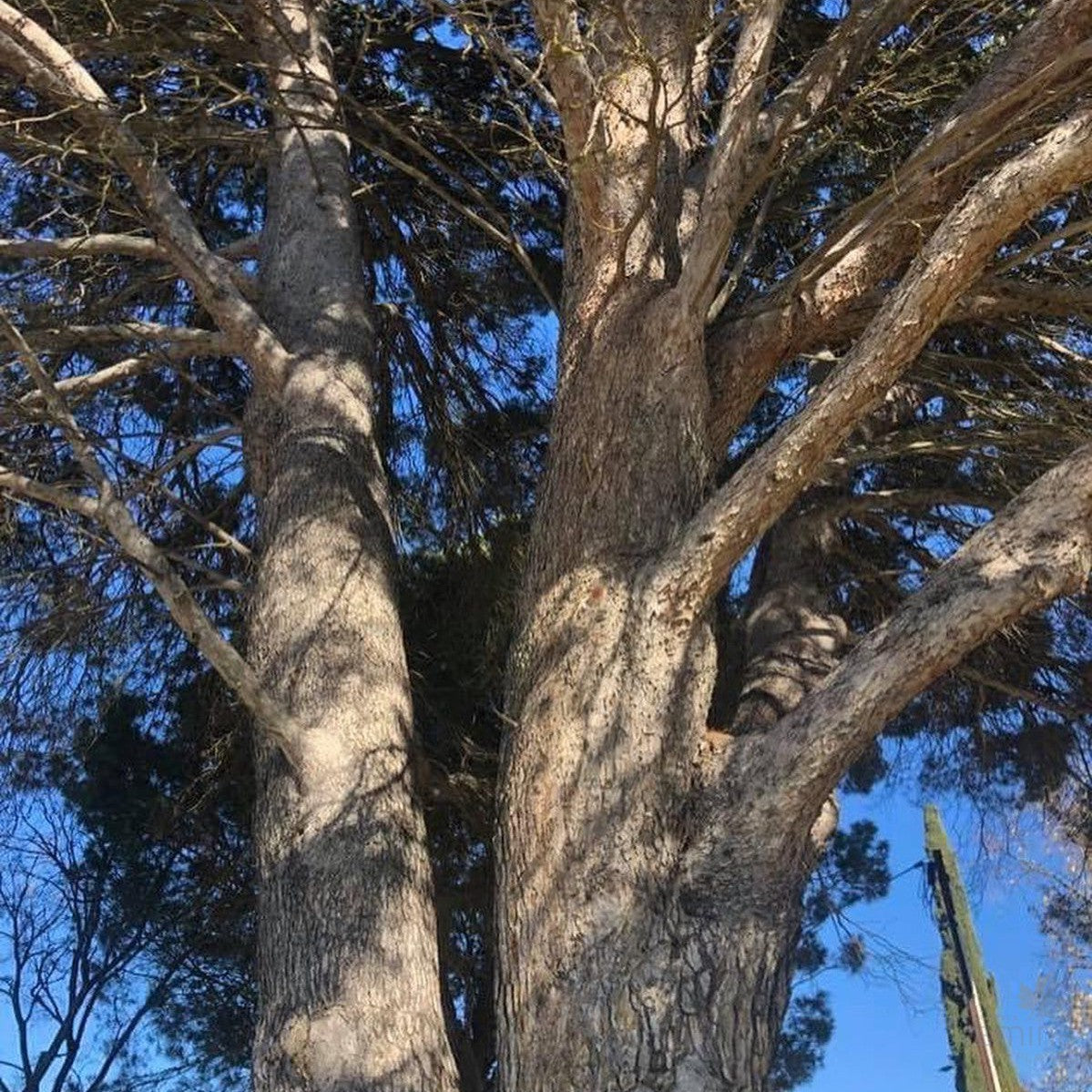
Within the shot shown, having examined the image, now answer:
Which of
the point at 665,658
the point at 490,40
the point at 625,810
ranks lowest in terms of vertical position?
the point at 625,810

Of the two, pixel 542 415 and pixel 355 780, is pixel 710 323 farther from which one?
pixel 542 415

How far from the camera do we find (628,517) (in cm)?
350

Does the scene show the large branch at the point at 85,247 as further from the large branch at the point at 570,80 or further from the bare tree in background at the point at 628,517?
the large branch at the point at 570,80

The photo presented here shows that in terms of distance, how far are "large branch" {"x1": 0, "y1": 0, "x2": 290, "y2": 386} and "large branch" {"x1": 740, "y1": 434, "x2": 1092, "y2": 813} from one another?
2.04 meters

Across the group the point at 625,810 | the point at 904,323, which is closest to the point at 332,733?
the point at 625,810

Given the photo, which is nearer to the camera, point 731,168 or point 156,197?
point 731,168

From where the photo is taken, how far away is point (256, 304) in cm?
464

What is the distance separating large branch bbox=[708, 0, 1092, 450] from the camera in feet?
12.3

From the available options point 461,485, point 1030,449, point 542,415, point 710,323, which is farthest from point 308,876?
point 542,415

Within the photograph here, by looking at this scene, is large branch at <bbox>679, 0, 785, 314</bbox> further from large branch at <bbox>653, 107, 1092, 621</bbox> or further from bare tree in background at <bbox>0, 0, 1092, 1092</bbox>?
large branch at <bbox>653, 107, 1092, 621</bbox>

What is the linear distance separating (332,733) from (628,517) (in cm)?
88

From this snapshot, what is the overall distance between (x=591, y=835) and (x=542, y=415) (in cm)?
357

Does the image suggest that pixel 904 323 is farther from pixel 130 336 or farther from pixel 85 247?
pixel 85 247

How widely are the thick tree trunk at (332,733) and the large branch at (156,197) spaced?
4.9 inches
